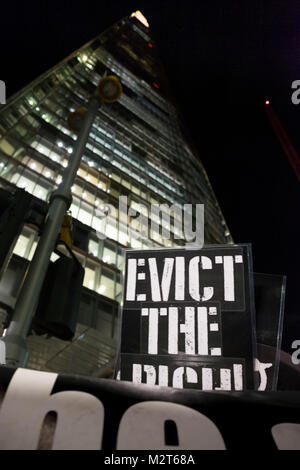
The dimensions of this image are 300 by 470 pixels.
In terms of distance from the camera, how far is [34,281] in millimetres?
3262

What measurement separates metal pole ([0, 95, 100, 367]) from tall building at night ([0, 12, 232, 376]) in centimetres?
523

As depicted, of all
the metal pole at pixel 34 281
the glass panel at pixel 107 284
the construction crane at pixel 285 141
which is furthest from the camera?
the glass panel at pixel 107 284

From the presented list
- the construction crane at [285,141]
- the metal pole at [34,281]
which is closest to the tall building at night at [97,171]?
the metal pole at [34,281]

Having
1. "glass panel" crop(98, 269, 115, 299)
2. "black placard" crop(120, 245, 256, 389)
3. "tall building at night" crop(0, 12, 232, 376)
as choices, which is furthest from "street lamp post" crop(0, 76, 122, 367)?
"glass panel" crop(98, 269, 115, 299)

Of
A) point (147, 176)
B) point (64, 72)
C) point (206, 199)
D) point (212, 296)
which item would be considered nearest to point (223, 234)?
point (206, 199)

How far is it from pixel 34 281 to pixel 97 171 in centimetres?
2245

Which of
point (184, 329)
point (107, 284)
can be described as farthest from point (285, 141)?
point (184, 329)

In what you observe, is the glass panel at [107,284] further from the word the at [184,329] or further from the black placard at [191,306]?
the word the at [184,329]

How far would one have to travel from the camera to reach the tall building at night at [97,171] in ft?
47.5

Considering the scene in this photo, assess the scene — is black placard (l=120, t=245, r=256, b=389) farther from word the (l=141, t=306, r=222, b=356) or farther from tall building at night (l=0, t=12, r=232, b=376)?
tall building at night (l=0, t=12, r=232, b=376)

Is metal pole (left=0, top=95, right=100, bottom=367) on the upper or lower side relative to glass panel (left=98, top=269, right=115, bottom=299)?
lower

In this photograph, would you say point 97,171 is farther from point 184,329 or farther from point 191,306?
point 184,329

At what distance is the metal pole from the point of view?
2.84 m

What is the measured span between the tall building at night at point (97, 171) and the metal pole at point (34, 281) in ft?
17.2
